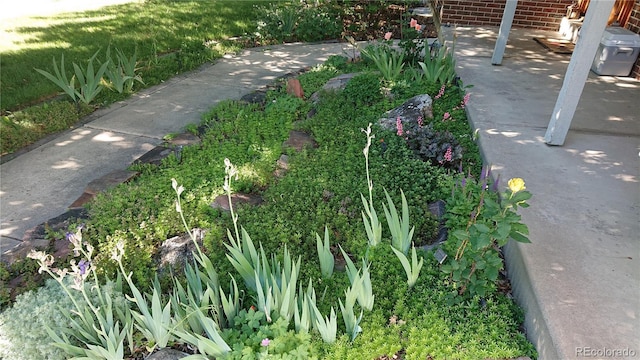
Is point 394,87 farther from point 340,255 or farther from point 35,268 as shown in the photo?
point 35,268

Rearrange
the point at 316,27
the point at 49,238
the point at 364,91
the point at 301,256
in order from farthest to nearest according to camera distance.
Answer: the point at 316,27, the point at 364,91, the point at 49,238, the point at 301,256

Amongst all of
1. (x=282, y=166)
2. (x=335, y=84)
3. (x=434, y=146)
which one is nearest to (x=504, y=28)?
(x=335, y=84)

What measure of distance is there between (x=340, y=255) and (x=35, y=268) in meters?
1.94

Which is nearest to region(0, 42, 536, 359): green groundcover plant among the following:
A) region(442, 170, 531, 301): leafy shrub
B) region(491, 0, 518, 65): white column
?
region(442, 170, 531, 301): leafy shrub

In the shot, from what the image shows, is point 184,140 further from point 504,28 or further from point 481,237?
point 504,28

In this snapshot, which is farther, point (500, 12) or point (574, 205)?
point (500, 12)

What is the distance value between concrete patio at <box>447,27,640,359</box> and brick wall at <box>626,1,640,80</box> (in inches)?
8.5

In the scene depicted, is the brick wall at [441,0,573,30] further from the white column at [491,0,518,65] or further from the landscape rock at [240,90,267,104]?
the landscape rock at [240,90,267,104]

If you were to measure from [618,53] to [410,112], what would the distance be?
3.02 m

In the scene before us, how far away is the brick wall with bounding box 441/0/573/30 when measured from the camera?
728 cm

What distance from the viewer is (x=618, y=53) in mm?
5125

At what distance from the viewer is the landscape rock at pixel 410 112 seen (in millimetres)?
4012

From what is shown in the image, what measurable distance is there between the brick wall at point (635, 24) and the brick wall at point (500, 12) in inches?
71.8

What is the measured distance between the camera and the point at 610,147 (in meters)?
3.50
